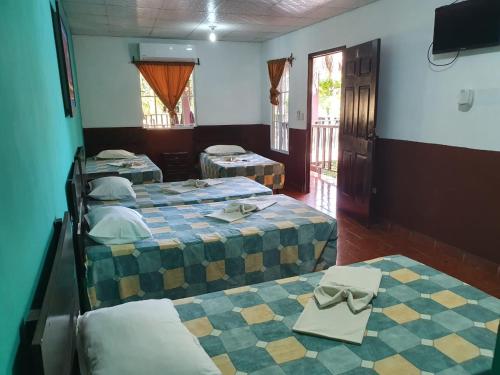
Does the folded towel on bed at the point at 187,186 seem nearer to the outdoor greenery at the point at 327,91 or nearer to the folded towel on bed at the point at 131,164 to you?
the folded towel on bed at the point at 131,164

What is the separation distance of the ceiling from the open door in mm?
624

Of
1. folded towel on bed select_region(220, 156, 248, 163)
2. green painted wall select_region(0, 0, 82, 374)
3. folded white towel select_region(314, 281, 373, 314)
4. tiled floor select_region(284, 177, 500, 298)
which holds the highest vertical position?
green painted wall select_region(0, 0, 82, 374)

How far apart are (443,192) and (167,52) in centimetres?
453

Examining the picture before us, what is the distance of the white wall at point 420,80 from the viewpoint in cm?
→ 281

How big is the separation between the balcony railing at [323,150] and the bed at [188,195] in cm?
333

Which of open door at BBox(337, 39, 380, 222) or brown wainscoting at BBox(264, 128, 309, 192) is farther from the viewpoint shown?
brown wainscoting at BBox(264, 128, 309, 192)

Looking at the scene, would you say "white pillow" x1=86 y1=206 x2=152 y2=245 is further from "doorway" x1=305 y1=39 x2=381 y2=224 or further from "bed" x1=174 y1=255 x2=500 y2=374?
"doorway" x1=305 y1=39 x2=381 y2=224

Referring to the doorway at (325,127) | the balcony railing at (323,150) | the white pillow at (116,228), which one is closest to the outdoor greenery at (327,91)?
the doorway at (325,127)

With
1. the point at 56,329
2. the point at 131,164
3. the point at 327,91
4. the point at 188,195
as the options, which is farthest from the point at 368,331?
the point at 327,91

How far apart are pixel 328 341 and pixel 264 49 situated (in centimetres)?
591

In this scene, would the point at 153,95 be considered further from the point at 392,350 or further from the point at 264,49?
the point at 392,350

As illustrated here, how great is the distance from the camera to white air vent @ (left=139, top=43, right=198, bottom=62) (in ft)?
18.6

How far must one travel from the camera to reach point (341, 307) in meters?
1.44

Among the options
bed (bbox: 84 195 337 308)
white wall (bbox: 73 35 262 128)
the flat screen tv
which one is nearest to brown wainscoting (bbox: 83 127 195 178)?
white wall (bbox: 73 35 262 128)
